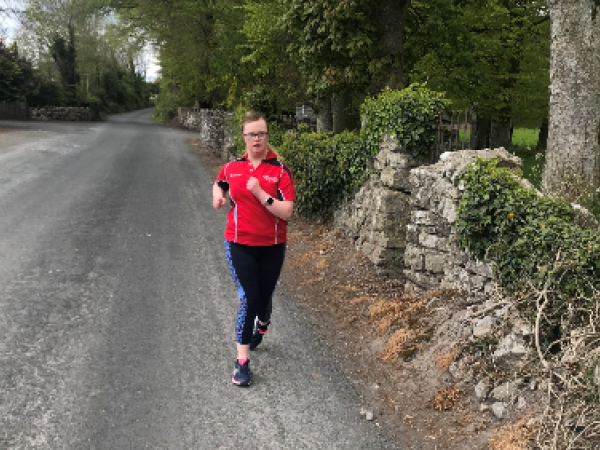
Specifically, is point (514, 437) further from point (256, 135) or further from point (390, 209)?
point (390, 209)

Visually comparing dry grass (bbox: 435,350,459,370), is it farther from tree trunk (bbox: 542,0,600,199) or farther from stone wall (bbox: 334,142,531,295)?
tree trunk (bbox: 542,0,600,199)

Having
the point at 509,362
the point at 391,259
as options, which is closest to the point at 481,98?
the point at 391,259

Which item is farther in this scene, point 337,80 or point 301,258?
point 337,80

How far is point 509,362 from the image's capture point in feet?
12.8

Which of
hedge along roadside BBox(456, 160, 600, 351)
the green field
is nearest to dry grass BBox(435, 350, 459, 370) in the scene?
hedge along roadside BBox(456, 160, 600, 351)

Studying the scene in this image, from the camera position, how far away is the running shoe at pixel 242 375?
429cm

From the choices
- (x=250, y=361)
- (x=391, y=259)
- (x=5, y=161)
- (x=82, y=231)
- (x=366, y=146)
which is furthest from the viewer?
(x=5, y=161)

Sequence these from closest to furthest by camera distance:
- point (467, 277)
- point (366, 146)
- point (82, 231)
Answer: point (467, 277)
point (366, 146)
point (82, 231)

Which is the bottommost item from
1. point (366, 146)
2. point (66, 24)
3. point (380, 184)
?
point (380, 184)

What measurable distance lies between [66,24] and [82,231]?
36.6 m

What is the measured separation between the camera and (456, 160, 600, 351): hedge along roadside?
3602 millimetres

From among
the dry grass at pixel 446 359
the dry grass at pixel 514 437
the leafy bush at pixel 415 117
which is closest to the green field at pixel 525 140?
the leafy bush at pixel 415 117

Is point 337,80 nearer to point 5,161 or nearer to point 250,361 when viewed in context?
point 250,361

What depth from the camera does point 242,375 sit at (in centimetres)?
431
